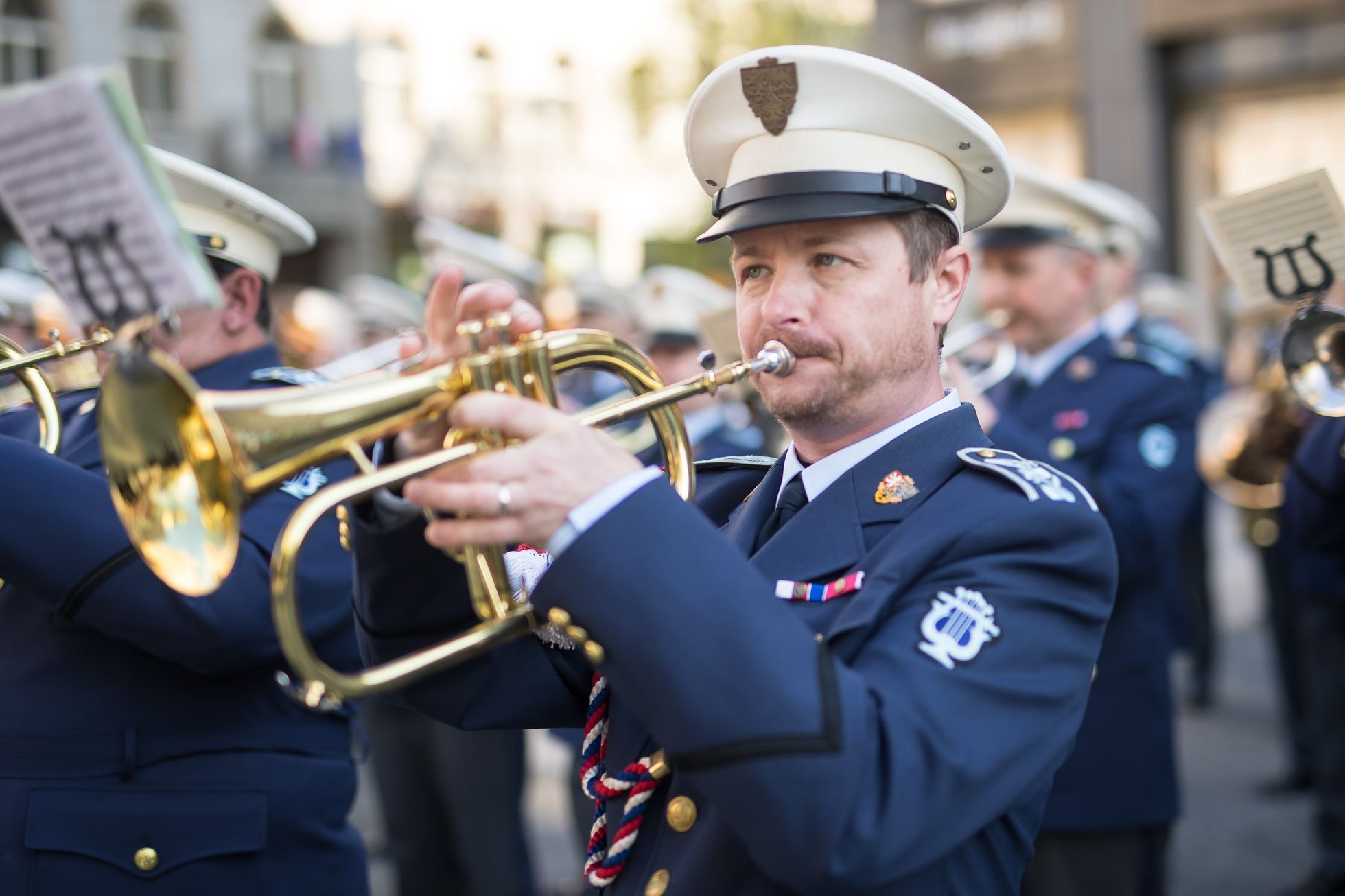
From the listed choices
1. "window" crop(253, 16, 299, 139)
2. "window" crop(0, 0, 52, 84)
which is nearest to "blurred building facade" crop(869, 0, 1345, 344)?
"window" crop(253, 16, 299, 139)

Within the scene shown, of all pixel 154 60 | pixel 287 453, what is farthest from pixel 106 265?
pixel 154 60

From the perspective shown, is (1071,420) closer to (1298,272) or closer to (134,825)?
(1298,272)

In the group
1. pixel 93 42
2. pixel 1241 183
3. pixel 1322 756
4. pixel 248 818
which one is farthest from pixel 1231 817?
pixel 93 42

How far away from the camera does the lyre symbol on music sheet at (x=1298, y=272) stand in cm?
287

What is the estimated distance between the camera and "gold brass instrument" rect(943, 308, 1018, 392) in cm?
417

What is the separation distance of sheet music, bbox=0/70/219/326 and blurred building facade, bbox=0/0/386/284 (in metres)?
21.2

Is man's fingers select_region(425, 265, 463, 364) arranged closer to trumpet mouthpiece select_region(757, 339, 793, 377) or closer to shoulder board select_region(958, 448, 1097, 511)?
trumpet mouthpiece select_region(757, 339, 793, 377)

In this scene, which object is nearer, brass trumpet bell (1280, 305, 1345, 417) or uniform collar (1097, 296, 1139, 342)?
brass trumpet bell (1280, 305, 1345, 417)

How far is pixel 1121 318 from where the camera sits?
5.08 meters

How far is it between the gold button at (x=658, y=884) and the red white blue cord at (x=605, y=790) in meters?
0.09

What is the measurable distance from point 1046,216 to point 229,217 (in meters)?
2.52

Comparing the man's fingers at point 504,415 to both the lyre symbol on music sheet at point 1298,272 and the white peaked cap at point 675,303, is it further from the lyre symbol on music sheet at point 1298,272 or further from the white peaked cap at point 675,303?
the white peaked cap at point 675,303

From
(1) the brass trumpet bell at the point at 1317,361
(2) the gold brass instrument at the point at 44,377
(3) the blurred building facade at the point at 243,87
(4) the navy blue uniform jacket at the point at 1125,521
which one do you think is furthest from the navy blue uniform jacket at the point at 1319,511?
(3) the blurred building facade at the point at 243,87

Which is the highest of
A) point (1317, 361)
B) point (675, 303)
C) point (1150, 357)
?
point (1317, 361)
